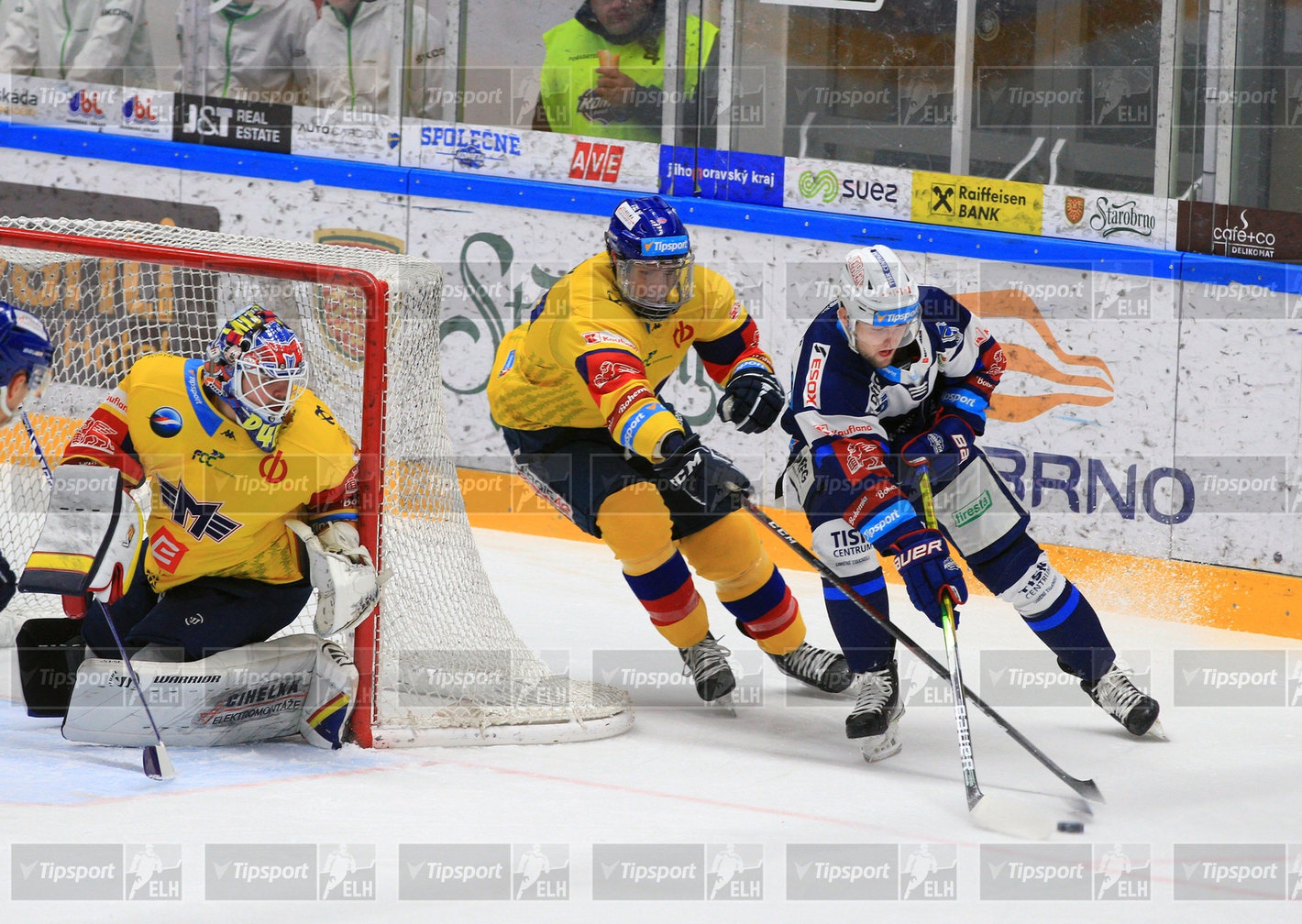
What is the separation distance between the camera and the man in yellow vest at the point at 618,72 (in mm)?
5863

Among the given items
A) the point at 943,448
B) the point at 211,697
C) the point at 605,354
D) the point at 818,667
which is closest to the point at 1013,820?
the point at 943,448

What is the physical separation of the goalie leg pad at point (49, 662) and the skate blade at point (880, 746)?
181cm

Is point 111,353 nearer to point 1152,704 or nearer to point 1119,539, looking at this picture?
point 1152,704

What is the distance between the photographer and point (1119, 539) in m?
5.03

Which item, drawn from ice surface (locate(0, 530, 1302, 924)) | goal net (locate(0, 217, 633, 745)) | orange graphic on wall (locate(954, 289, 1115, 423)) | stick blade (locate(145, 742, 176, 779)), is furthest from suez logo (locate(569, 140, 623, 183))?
stick blade (locate(145, 742, 176, 779))

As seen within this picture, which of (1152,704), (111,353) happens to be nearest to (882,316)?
(1152,704)

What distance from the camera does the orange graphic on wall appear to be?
16.6 feet

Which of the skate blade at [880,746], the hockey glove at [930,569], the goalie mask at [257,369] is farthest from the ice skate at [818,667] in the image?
the goalie mask at [257,369]

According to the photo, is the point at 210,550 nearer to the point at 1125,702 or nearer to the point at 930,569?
the point at 930,569

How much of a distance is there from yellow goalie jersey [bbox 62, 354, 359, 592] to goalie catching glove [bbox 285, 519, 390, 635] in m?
0.07

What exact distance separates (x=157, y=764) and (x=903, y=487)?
6.06 ft

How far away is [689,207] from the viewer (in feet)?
18.9

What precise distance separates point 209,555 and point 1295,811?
2.40 meters
